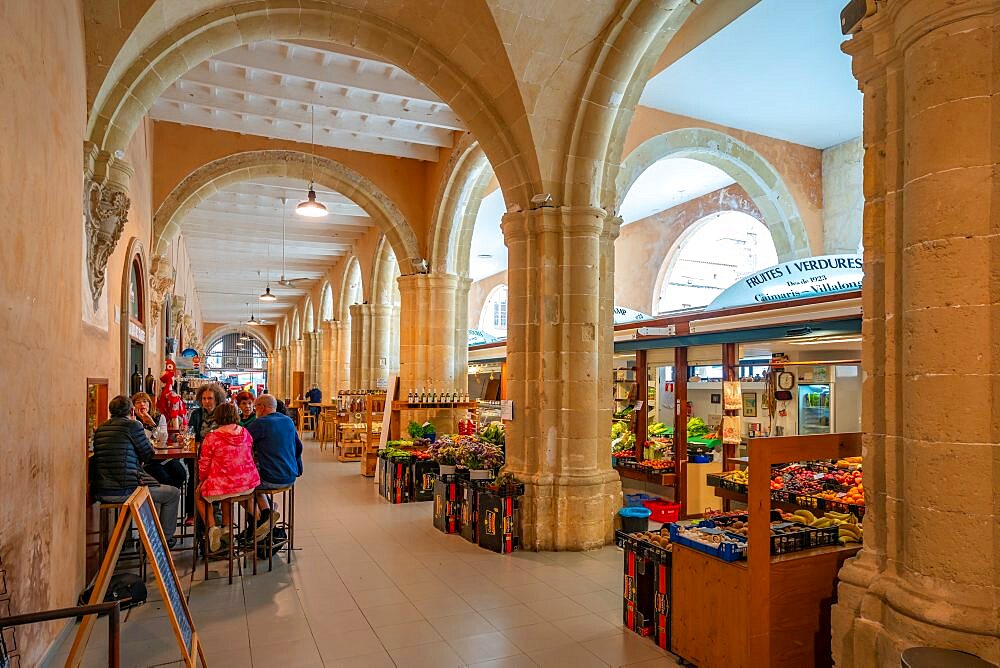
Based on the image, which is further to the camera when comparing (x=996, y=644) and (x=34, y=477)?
(x=34, y=477)

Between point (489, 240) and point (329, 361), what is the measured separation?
6.62 metres

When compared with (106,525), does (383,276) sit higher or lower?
higher

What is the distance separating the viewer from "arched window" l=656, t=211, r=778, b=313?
1411 cm

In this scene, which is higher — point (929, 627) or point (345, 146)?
point (345, 146)

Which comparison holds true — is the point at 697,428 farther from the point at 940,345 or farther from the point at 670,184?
the point at 670,184

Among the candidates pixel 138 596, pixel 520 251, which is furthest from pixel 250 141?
pixel 138 596

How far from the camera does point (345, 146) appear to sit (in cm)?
1073

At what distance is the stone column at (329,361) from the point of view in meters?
19.1

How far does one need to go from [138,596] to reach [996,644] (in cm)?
468

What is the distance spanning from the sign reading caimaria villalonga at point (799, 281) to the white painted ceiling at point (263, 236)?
8393 millimetres

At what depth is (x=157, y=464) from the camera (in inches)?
240

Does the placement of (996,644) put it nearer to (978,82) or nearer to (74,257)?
(978,82)

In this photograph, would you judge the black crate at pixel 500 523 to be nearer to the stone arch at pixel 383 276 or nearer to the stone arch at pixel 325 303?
the stone arch at pixel 383 276

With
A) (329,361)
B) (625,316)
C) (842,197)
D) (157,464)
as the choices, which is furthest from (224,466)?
(329,361)
